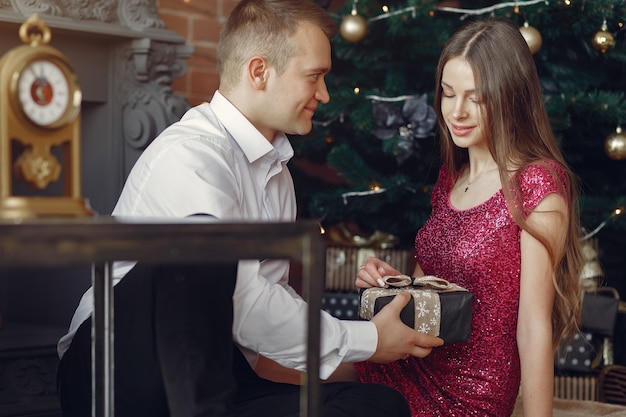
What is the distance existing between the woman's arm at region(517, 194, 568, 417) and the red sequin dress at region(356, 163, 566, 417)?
0.04 m

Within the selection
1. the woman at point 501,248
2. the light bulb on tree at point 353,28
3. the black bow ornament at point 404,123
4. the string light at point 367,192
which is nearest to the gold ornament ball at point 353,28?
the light bulb on tree at point 353,28

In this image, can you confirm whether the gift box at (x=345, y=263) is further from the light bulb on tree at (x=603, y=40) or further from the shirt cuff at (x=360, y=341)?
the shirt cuff at (x=360, y=341)

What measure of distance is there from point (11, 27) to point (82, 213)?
1.34m

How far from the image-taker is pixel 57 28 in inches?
92.4

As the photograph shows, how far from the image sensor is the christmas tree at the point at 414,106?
2.60 m

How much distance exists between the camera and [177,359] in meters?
1.32

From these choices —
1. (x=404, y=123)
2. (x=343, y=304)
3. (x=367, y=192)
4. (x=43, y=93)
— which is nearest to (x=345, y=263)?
(x=343, y=304)

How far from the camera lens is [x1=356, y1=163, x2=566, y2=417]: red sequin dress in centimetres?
191

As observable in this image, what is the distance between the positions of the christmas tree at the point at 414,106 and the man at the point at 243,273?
0.77m

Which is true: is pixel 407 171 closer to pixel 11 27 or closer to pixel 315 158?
pixel 315 158

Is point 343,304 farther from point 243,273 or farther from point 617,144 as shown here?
point 243,273

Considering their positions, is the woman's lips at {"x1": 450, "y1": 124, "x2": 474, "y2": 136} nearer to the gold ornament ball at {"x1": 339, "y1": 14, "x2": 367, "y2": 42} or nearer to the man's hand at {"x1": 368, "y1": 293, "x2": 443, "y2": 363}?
the man's hand at {"x1": 368, "y1": 293, "x2": 443, "y2": 363}

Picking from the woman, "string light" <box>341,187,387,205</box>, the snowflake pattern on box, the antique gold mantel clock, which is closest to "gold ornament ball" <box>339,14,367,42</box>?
"string light" <box>341,187,387,205</box>

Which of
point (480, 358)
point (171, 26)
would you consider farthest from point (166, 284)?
point (171, 26)
